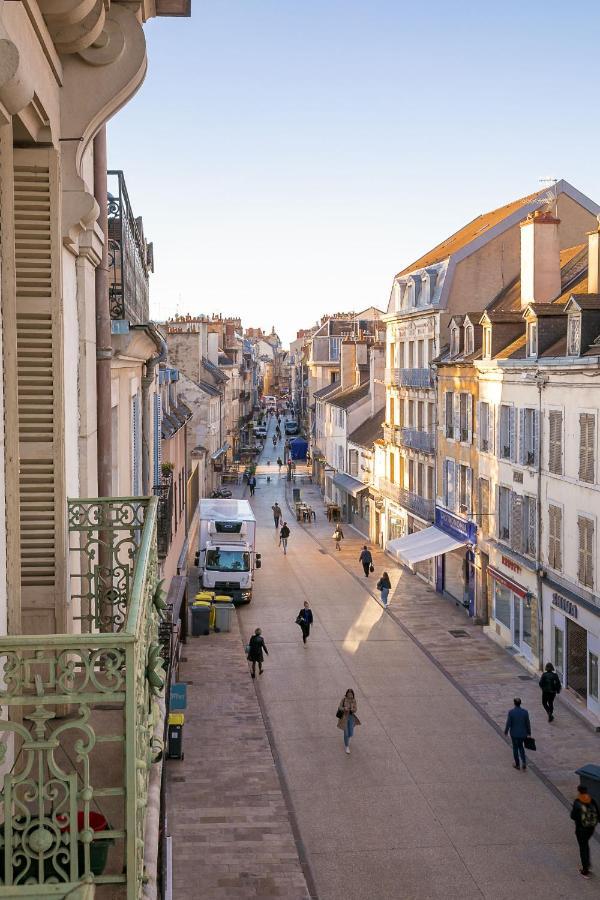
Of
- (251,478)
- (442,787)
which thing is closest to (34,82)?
(442,787)

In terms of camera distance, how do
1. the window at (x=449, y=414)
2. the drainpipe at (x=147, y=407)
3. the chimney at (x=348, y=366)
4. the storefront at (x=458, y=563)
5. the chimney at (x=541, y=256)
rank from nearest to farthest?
the drainpipe at (x=147, y=407)
the chimney at (x=541, y=256)
the storefront at (x=458, y=563)
the window at (x=449, y=414)
the chimney at (x=348, y=366)

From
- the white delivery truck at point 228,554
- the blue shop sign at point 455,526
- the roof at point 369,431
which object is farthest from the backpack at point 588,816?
the roof at point 369,431

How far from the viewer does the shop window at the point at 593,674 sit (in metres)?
21.9

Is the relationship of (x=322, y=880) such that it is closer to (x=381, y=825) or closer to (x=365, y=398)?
(x=381, y=825)

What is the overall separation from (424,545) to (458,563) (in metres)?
1.45

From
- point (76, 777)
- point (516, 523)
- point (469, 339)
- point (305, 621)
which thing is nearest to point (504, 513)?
point (516, 523)

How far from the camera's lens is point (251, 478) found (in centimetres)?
7475

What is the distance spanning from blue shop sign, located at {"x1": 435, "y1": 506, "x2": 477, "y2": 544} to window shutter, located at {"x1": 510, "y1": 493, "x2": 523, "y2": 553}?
13.0 feet

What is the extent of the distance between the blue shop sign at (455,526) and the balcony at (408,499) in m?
1.43

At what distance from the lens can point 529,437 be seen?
2650 centimetres

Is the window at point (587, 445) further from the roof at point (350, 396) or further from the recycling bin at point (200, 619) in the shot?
the roof at point (350, 396)

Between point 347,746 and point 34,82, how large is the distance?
652 inches

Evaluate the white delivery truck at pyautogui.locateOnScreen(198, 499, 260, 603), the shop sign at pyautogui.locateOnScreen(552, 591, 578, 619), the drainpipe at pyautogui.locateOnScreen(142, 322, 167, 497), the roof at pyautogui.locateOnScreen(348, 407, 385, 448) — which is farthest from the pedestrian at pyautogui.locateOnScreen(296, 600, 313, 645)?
the roof at pyautogui.locateOnScreen(348, 407, 385, 448)

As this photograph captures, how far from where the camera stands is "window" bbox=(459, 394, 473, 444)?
107 ft
